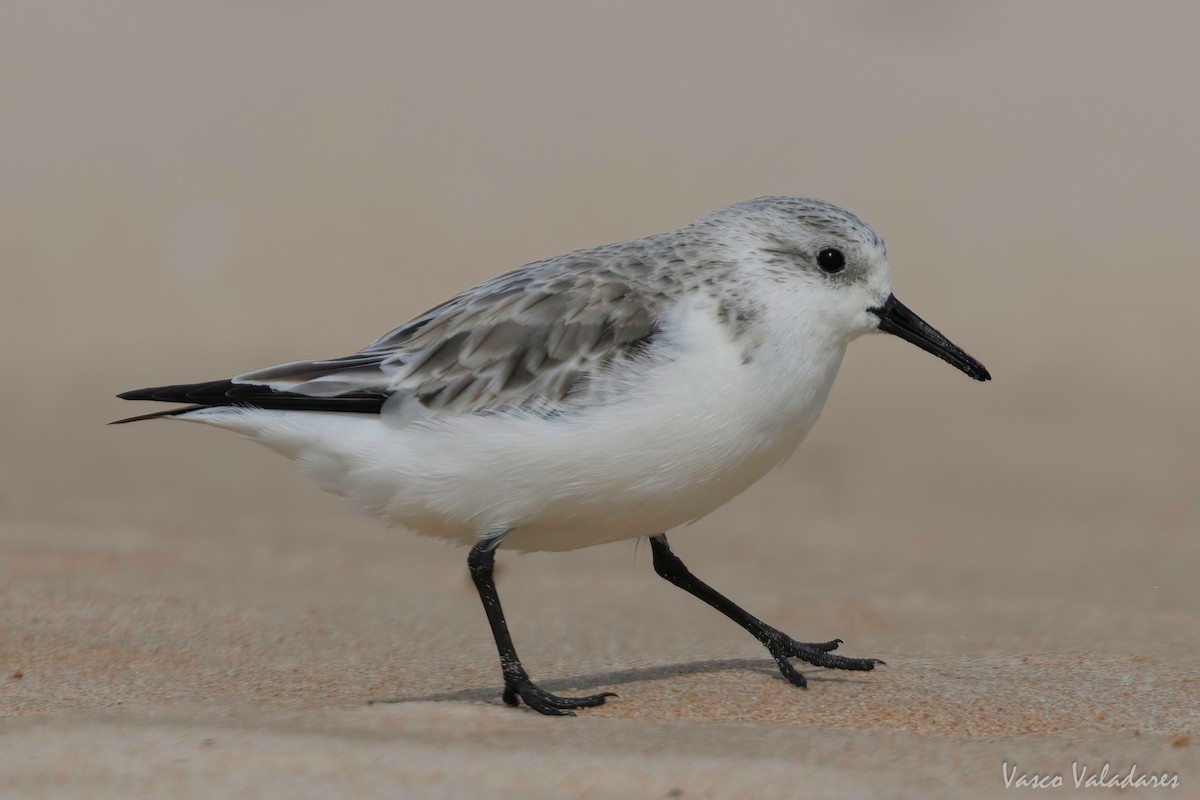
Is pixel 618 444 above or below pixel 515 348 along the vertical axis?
below

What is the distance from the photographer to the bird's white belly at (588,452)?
553cm

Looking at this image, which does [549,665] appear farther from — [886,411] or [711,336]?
[886,411]

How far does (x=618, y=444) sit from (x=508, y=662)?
106cm

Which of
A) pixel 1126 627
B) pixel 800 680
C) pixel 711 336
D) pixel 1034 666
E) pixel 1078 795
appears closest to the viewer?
pixel 1078 795

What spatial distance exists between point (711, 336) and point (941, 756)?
67.2 inches

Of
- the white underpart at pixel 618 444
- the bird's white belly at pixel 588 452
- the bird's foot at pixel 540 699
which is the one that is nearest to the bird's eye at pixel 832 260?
the white underpart at pixel 618 444

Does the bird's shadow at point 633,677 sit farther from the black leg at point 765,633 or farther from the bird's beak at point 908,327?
the bird's beak at point 908,327

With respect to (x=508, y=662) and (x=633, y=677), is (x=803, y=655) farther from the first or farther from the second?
(x=508, y=662)

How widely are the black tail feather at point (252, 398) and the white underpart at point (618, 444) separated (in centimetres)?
4

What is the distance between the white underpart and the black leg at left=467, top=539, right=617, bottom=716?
0.09 meters

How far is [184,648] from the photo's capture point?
25.6 feet

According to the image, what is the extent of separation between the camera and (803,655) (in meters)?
6.50

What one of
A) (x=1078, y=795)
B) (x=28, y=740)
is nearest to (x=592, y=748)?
(x=1078, y=795)

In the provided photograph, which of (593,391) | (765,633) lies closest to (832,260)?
(593,391)
